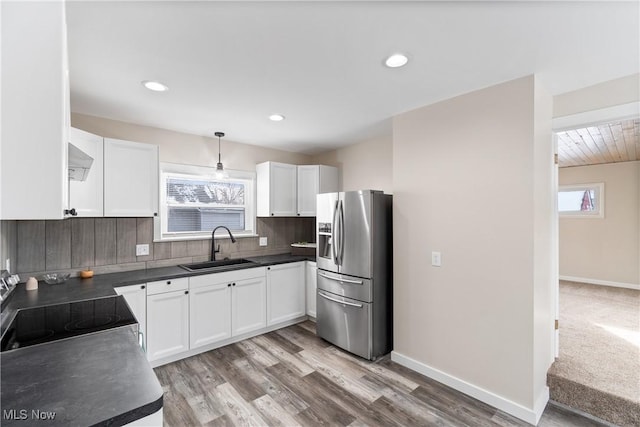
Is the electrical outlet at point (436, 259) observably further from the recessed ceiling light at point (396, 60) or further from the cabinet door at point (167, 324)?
the cabinet door at point (167, 324)

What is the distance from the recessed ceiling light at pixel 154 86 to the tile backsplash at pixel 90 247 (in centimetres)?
140

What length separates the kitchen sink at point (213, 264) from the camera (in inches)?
132

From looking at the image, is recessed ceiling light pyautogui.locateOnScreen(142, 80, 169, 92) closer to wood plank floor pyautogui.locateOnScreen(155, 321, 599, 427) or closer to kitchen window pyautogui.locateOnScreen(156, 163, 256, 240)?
kitchen window pyautogui.locateOnScreen(156, 163, 256, 240)

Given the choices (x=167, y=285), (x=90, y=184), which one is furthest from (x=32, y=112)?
(x=167, y=285)

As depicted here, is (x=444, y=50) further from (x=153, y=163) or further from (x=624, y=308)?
(x=624, y=308)

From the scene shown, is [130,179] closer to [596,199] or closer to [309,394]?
[309,394]

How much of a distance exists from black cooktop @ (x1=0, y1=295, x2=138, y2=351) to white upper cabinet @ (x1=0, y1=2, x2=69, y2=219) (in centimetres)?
99

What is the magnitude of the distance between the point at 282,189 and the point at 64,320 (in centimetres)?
271

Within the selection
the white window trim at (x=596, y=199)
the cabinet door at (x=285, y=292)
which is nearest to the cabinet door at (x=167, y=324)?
the cabinet door at (x=285, y=292)

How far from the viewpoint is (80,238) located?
282cm

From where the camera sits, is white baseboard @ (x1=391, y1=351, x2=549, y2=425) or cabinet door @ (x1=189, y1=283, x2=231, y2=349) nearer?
white baseboard @ (x1=391, y1=351, x2=549, y2=425)

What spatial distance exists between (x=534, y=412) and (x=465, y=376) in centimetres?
47
